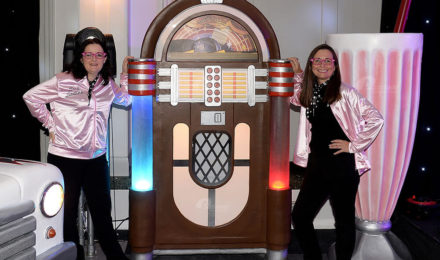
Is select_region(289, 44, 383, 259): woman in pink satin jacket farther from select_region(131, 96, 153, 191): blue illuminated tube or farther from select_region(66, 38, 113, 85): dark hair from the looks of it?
select_region(66, 38, 113, 85): dark hair

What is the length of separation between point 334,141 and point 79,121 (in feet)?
4.38

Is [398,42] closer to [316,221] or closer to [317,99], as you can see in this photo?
[317,99]

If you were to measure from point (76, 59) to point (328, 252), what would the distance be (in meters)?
1.90

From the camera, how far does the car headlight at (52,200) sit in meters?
2.05

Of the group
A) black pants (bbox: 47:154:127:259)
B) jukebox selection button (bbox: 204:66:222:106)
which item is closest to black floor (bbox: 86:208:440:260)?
black pants (bbox: 47:154:127:259)

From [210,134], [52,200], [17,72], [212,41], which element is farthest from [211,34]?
[52,200]

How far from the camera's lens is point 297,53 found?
463 cm

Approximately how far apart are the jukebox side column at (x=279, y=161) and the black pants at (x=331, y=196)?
8.5 inches

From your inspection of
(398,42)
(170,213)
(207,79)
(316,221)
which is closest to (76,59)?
(207,79)

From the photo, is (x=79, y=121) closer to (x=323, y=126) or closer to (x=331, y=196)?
(x=323, y=126)

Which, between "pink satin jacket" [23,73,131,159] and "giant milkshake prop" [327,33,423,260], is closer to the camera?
"pink satin jacket" [23,73,131,159]

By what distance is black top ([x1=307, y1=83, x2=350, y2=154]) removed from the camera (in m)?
2.96

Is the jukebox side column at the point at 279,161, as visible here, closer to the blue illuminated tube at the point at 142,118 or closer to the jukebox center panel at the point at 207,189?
the jukebox center panel at the point at 207,189

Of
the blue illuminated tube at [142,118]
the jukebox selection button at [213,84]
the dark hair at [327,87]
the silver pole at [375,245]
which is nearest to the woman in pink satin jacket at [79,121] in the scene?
the blue illuminated tube at [142,118]
